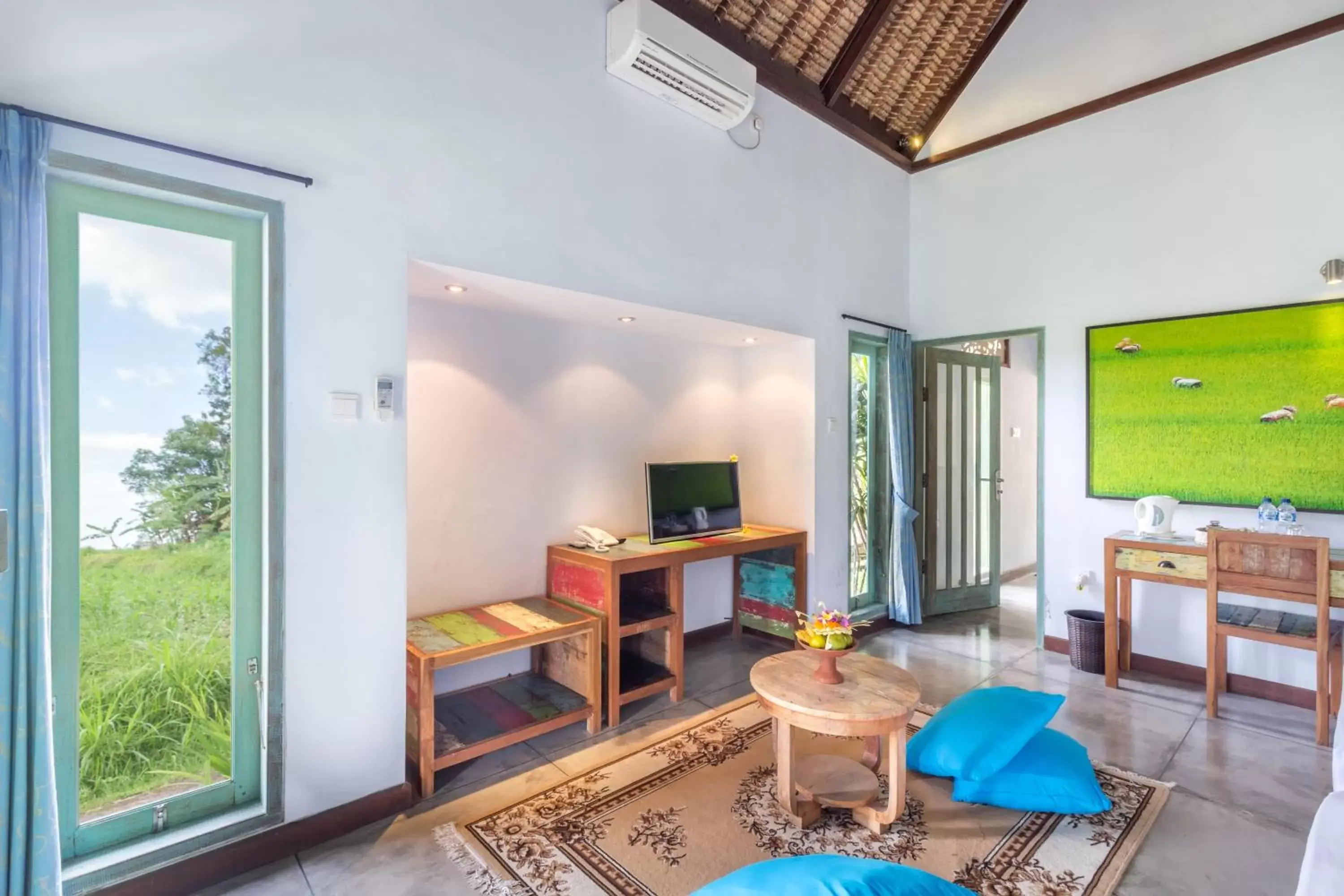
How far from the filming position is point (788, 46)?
12.8 ft

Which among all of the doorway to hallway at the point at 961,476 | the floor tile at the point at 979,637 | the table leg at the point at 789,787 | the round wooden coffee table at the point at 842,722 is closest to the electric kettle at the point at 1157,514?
the doorway to hallway at the point at 961,476

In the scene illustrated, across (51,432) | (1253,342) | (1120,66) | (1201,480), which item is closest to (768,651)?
(1201,480)

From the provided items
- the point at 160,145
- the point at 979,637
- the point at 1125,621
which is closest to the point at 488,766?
the point at 160,145

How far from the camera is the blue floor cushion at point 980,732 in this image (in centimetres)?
237

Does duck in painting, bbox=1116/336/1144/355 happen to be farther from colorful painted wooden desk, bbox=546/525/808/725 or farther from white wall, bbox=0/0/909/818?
white wall, bbox=0/0/909/818

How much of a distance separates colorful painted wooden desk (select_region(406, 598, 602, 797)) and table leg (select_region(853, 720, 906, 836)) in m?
1.33

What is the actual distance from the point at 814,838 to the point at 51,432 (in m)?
2.69

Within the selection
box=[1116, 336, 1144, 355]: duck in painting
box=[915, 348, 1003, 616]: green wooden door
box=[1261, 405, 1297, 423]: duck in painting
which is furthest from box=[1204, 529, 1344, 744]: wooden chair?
box=[915, 348, 1003, 616]: green wooden door

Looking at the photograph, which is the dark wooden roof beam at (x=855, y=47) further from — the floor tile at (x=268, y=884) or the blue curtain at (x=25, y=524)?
the floor tile at (x=268, y=884)

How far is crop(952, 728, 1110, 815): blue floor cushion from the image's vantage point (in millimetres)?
2275

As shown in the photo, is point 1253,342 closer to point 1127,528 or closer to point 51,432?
point 1127,528

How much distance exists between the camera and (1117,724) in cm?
309

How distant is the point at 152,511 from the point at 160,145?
1106mm

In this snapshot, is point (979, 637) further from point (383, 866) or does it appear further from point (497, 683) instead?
point (383, 866)
